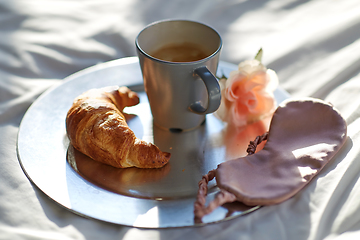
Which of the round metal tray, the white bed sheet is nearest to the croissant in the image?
the round metal tray

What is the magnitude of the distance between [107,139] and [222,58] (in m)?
0.58

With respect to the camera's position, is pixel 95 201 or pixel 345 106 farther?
pixel 345 106

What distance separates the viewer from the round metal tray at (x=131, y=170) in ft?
1.92

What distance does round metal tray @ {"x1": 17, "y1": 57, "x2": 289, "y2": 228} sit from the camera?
0.58m

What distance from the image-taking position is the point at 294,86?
968 mm

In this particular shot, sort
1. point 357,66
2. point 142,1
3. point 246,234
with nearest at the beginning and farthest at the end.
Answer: point 246,234 → point 357,66 → point 142,1

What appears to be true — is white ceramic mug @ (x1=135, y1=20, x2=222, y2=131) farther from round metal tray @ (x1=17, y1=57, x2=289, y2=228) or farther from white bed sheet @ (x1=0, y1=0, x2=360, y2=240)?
white bed sheet @ (x1=0, y1=0, x2=360, y2=240)

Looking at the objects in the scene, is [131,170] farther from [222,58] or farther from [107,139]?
[222,58]

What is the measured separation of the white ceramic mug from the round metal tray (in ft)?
0.16

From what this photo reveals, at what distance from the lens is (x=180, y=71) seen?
0.69 meters

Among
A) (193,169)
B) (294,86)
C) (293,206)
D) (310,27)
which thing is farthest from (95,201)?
(310,27)

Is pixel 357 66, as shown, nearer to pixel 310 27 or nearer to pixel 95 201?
pixel 310 27

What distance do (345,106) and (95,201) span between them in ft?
2.07

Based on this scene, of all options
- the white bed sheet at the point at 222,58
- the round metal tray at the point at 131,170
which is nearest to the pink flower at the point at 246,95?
the round metal tray at the point at 131,170
